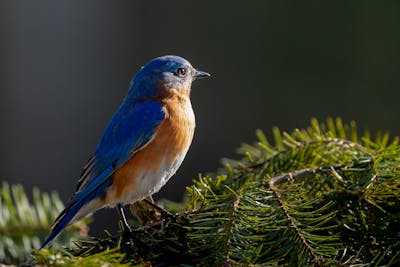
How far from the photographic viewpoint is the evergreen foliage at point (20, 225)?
212cm

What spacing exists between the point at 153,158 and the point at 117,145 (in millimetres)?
152

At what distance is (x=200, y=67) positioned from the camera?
6215 mm

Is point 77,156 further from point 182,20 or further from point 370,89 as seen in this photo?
point 370,89

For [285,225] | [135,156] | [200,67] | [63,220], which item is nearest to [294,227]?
[285,225]

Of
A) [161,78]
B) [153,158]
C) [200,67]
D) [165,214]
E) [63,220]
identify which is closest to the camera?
[165,214]

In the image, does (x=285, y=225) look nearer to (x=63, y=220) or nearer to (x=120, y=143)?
(x=63, y=220)

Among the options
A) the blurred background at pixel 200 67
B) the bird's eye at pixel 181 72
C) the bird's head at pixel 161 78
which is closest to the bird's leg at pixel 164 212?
the bird's head at pixel 161 78

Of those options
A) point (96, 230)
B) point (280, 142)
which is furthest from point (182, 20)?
point (280, 142)

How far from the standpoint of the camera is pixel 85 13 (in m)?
7.61

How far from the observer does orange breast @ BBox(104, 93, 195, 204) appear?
2322 millimetres

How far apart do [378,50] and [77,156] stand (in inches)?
110

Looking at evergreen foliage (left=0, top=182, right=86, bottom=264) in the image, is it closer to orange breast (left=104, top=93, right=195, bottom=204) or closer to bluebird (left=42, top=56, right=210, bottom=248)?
bluebird (left=42, top=56, right=210, bottom=248)

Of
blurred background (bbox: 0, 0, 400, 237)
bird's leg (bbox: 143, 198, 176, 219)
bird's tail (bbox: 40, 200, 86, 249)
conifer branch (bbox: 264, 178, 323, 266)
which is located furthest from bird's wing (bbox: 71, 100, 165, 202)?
blurred background (bbox: 0, 0, 400, 237)

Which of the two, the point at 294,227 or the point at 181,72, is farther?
the point at 181,72
